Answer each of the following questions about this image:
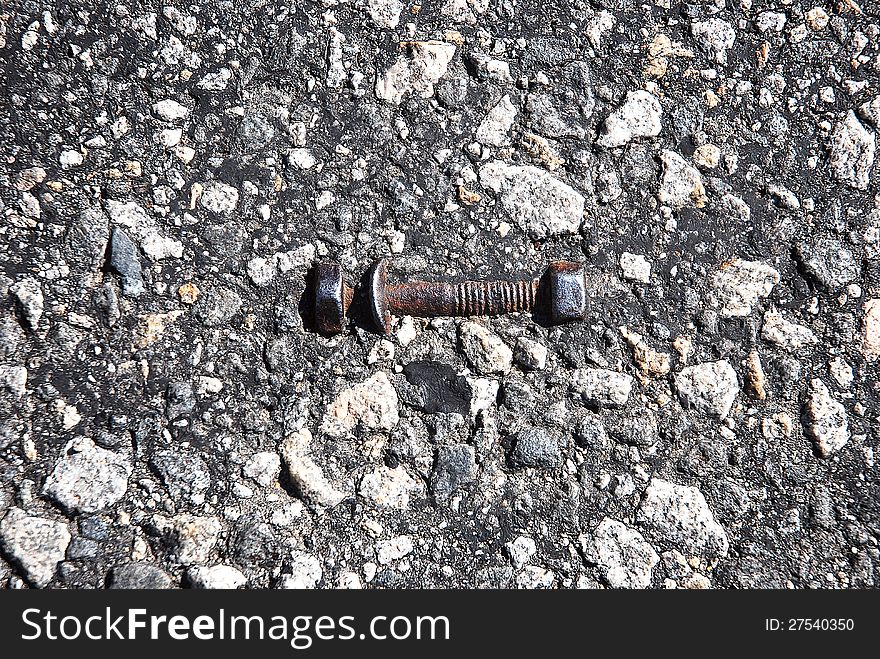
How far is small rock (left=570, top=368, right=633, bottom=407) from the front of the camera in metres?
1.79

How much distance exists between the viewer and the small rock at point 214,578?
167 cm

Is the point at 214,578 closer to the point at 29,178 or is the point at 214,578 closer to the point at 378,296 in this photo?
the point at 378,296

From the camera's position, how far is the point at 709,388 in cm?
179

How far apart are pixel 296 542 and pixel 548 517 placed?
2.27ft

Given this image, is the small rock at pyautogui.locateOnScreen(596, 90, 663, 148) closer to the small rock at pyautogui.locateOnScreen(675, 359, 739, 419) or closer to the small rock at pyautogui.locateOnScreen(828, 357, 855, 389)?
the small rock at pyautogui.locateOnScreen(675, 359, 739, 419)

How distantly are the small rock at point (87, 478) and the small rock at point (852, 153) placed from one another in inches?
86.5

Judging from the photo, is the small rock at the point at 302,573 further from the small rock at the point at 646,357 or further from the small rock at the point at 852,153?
the small rock at the point at 852,153

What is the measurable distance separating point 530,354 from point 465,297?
0.83 ft

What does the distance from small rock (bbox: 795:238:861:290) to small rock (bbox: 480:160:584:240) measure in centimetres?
67

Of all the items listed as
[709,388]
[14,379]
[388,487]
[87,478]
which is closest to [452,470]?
[388,487]

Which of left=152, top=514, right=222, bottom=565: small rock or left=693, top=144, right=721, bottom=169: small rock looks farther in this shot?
left=693, top=144, right=721, bottom=169: small rock

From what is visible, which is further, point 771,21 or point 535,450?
point 771,21

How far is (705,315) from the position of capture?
182 cm

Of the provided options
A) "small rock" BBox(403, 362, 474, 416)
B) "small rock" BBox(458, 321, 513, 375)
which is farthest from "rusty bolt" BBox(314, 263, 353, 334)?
"small rock" BBox(458, 321, 513, 375)
